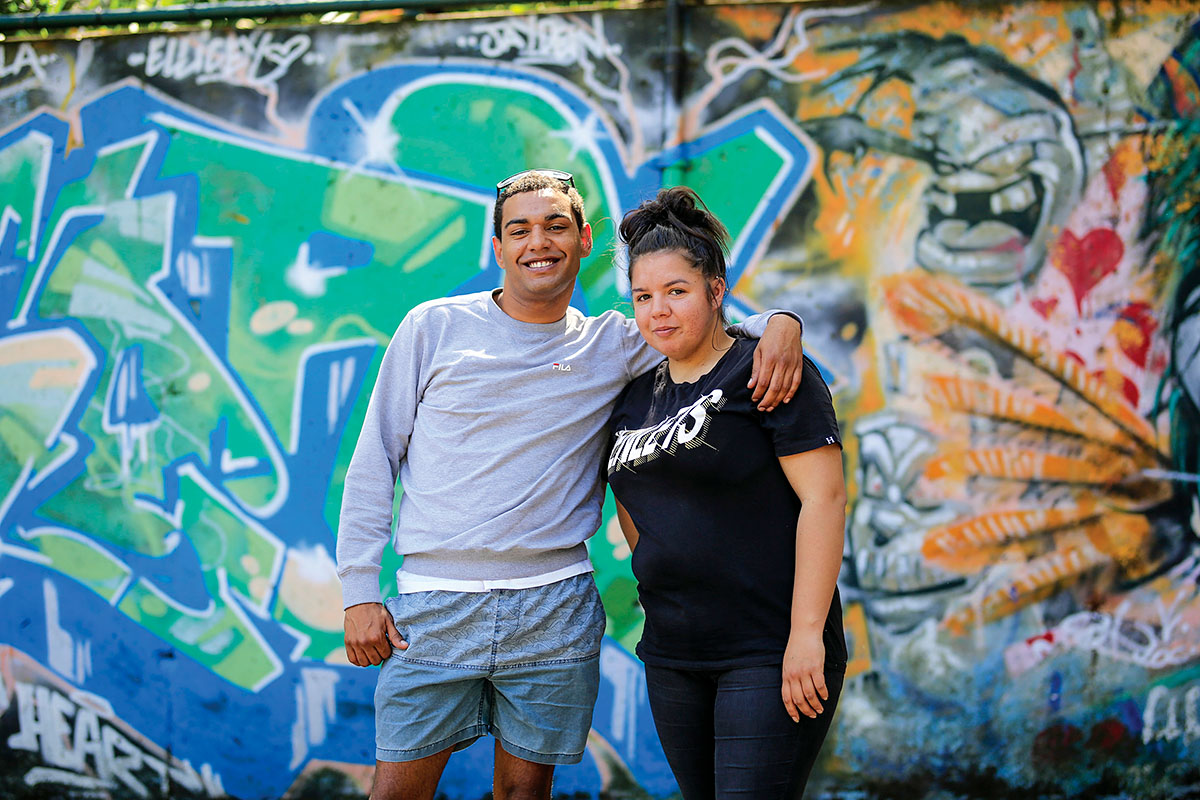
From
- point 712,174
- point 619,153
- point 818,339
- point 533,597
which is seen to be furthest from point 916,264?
point 533,597

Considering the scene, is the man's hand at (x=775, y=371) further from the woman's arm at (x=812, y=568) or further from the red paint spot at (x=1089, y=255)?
the red paint spot at (x=1089, y=255)

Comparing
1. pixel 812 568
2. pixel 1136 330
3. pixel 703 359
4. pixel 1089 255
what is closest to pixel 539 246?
pixel 703 359

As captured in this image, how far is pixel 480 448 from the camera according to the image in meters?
2.51

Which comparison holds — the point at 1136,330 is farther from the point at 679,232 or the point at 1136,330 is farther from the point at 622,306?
the point at 679,232

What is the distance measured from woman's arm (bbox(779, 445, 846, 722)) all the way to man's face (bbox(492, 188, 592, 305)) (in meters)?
0.79

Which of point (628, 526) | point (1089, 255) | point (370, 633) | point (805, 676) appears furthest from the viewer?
point (1089, 255)

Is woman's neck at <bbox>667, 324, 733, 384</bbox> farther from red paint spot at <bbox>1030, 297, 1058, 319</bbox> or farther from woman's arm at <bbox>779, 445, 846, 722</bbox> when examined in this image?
red paint spot at <bbox>1030, 297, 1058, 319</bbox>

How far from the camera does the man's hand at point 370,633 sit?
2490 millimetres

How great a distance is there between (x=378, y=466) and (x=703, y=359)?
0.92 meters

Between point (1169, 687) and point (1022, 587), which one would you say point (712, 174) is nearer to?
point (1022, 587)

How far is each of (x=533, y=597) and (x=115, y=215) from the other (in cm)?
281

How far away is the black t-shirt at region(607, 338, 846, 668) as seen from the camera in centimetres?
222

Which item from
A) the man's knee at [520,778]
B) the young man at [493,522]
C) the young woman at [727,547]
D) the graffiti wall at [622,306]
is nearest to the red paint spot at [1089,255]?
the graffiti wall at [622,306]

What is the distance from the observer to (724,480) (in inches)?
87.9
